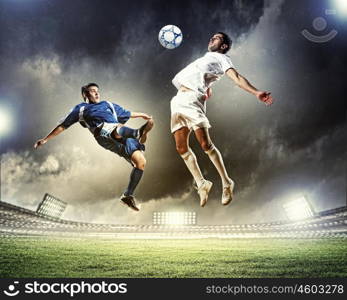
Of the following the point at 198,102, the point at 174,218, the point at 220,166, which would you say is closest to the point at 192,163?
the point at 220,166

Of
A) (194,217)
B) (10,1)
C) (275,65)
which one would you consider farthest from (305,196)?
(10,1)

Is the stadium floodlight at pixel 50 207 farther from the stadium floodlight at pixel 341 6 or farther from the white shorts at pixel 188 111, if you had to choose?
the stadium floodlight at pixel 341 6

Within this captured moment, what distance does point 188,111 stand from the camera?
589 centimetres

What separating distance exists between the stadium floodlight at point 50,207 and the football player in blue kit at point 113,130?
71.5 feet

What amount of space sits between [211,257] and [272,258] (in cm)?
105

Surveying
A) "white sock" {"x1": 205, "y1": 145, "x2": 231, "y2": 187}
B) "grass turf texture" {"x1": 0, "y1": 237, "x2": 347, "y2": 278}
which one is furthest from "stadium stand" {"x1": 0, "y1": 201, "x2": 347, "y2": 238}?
"white sock" {"x1": 205, "y1": 145, "x2": 231, "y2": 187}

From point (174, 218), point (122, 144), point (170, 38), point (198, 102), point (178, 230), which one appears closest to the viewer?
point (198, 102)

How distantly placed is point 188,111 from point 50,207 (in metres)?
24.4

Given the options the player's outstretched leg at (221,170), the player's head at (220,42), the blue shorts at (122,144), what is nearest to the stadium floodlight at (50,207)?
the blue shorts at (122,144)

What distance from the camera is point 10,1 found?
902 cm

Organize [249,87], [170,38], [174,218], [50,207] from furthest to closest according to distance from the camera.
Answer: [50,207], [174,218], [170,38], [249,87]

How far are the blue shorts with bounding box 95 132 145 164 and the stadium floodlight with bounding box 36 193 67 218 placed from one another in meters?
22.0

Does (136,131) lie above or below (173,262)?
above

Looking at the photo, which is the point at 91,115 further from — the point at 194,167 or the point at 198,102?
the point at 194,167
